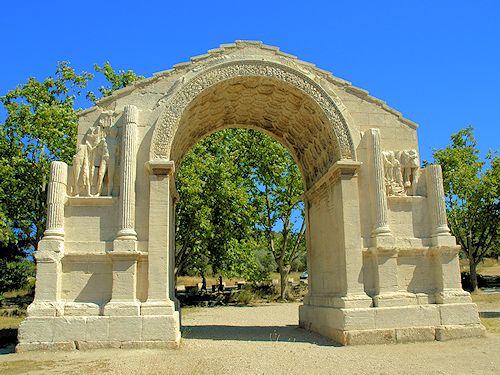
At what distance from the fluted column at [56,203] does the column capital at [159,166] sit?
1924mm

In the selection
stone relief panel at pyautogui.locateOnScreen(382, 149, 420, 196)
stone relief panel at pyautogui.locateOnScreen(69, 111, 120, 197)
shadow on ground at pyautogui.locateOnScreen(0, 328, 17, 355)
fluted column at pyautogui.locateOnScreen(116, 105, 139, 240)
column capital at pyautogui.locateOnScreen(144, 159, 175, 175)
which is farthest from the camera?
stone relief panel at pyautogui.locateOnScreen(382, 149, 420, 196)

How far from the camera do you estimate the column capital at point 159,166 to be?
10.8 metres

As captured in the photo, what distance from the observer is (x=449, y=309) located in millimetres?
A: 10789

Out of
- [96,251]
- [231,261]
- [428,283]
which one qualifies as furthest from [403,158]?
[231,261]

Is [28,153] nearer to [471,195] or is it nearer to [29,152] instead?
[29,152]

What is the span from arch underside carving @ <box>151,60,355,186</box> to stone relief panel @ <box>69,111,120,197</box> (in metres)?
1.04

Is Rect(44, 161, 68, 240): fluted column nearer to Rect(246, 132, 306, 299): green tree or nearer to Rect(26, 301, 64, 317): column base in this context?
Rect(26, 301, 64, 317): column base

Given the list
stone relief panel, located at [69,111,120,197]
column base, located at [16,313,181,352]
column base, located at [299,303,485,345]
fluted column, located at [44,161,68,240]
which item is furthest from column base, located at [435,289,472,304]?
fluted column, located at [44,161,68,240]

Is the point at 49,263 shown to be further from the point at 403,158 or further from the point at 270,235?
the point at 270,235

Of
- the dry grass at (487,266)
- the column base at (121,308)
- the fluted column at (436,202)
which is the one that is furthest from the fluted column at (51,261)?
the dry grass at (487,266)

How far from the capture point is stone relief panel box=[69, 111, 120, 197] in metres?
10.9

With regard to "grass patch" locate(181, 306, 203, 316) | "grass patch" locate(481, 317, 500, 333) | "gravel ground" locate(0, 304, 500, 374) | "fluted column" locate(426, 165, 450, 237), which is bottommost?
"grass patch" locate(181, 306, 203, 316)

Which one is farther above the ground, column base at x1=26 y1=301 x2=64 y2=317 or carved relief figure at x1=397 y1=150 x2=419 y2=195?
carved relief figure at x1=397 y1=150 x2=419 y2=195

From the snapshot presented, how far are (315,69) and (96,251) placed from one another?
6.91 m
